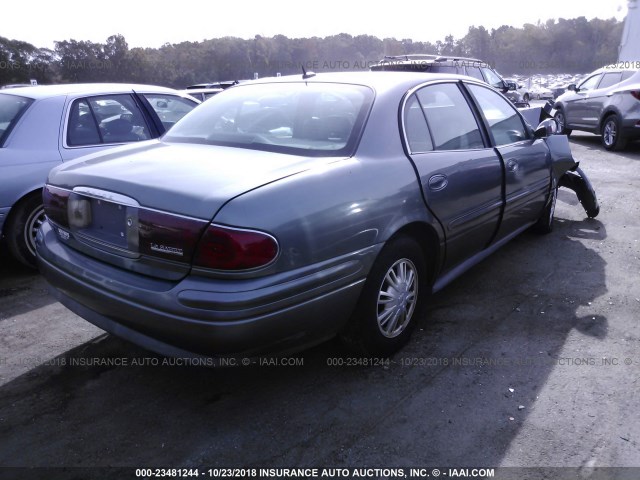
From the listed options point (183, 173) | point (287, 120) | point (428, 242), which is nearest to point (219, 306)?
point (183, 173)

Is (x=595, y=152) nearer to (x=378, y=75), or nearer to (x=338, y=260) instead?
(x=378, y=75)

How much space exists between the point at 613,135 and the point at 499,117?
7.86 m

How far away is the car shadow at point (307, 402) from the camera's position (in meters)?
2.37

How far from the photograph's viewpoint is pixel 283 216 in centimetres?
230

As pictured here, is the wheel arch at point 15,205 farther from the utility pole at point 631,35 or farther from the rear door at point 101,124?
the utility pole at point 631,35

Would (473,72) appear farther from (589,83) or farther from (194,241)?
(194,241)

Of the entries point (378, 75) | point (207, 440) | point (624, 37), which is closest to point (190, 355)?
point (207, 440)

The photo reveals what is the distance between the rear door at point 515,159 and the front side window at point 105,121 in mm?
3075

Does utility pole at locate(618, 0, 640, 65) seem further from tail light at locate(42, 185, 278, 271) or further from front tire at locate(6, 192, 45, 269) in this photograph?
tail light at locate(42, 185, 278, 271)

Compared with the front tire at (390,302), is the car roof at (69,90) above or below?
above

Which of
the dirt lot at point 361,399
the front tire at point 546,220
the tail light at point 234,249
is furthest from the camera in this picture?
the front tire at point 546,220

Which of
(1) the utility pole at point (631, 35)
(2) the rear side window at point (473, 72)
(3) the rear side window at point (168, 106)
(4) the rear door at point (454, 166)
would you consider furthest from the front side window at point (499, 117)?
(1) the utility pole at point (631, 35)

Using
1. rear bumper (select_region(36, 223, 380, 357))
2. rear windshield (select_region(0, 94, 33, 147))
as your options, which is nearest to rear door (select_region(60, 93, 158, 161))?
rear windshield (select_region(0, 94, 33, 147))

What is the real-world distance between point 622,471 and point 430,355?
3.80ft
